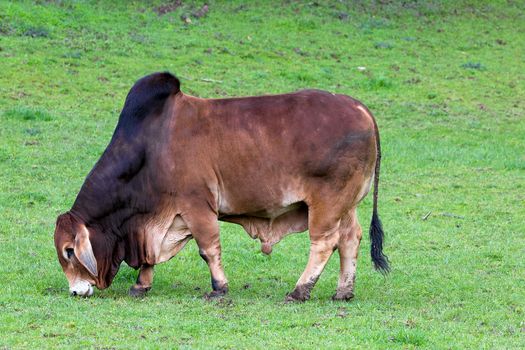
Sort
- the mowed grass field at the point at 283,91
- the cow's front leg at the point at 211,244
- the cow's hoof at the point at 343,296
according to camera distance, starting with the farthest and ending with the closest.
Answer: the cow's hoof at the point at 343,296 → the cow's front leg at the point at 211,244 → the mowed grass field at the point at 283,91

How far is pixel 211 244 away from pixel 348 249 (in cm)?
127

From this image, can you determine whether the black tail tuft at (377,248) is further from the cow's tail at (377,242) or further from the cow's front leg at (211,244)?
the cow's front leg at (211,244)

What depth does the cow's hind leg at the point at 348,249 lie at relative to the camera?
9500 mm

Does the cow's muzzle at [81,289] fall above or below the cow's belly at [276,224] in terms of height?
below

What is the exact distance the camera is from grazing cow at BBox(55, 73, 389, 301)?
9227 mm

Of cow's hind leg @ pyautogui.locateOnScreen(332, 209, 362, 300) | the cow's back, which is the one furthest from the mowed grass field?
the cow's back

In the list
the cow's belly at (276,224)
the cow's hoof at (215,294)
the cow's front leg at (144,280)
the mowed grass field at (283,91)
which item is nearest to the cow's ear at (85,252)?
the mowed grass field at (283,91)

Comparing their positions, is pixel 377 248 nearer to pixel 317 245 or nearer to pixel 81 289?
pixel 317 245

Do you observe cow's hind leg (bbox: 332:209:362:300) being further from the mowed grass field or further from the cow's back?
the cow's back

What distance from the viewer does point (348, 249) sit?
9625 millimetres

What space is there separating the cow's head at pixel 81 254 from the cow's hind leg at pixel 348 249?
2.11 metres

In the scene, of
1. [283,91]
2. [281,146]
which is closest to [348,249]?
[281,146]

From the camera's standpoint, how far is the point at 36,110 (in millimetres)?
16875

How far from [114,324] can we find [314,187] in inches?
88.2
